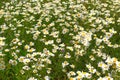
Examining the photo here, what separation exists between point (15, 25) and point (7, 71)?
2.25m

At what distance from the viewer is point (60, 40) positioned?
23.6 ft

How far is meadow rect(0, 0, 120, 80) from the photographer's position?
19.6ft

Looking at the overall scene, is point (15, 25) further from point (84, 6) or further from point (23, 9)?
point (84, 6)

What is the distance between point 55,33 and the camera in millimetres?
7422

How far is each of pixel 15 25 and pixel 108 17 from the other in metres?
2.27

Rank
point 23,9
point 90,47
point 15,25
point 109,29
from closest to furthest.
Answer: point 90,47 → point 109,29 → point 15,25 → point 23,9

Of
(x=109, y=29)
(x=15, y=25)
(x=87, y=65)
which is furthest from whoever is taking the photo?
(x=15, y=25)

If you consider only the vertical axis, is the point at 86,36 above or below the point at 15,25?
below

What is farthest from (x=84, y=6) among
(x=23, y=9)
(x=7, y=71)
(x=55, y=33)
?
(x=7, y=71)

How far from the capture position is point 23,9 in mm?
9453

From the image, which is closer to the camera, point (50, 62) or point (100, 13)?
point (50, 62)

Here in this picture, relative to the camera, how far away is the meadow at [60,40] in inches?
236

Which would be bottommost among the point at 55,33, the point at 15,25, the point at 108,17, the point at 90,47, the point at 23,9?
the point at 90,47

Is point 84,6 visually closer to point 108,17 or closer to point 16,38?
point 108,17
